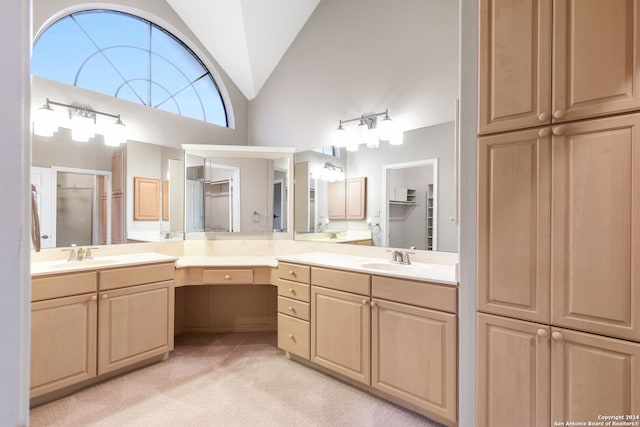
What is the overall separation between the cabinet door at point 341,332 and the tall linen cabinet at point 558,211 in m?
0.71

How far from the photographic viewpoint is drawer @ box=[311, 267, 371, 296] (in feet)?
6.57

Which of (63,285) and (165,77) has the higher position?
(165,77)

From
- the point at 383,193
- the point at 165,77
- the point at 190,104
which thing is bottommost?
the point at 383,193

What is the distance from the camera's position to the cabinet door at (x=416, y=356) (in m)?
1.65

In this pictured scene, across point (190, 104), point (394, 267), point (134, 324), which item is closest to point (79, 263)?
point (134, 324)

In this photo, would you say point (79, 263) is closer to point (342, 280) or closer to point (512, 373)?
point (342, 280)

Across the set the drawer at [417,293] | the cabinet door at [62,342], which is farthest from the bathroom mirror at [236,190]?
the drawer at [417,293]

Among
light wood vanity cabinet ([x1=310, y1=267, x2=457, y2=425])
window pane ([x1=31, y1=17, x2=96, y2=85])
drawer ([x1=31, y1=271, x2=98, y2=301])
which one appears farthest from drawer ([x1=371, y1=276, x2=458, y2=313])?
window pane ([x1=31, y1=17, x2=96, y2=85])

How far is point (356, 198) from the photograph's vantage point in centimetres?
273

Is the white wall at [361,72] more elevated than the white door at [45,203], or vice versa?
the white wall at [361,72]

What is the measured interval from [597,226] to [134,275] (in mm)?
2732

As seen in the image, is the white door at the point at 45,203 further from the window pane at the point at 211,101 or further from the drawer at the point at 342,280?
the drawer at the point at 342,280

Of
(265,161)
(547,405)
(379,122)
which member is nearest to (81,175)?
(265,161)

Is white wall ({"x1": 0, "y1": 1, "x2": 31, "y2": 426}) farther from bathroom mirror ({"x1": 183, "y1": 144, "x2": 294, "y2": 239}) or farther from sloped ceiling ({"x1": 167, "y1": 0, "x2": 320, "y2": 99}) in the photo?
sloped ceiling ({"x1": 167, "y1": 0, "x2": 320, "y2": 99})
